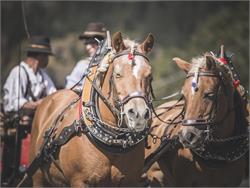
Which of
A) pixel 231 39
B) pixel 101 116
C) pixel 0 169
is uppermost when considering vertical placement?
pixel 231 39

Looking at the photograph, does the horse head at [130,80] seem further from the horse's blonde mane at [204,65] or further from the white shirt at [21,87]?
the white shirt at [21,87]

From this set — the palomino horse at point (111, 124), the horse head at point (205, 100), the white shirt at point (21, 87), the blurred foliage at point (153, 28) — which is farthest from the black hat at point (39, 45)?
the blurred foliage at point (153, 28)

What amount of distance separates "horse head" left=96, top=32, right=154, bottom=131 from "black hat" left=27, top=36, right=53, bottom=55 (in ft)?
7.31

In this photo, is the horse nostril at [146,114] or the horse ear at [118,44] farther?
the horse ear at [118,44]

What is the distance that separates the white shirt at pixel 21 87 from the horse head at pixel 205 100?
1943mm

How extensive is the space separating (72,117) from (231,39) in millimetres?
11928

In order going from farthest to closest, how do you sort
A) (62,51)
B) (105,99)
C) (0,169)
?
(62,51) → (0,169) → (105,99)

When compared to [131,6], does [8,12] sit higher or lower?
lower

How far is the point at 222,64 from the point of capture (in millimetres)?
5879

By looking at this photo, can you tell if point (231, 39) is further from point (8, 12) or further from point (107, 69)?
point (107, 69)

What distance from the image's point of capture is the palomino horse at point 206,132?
560cm

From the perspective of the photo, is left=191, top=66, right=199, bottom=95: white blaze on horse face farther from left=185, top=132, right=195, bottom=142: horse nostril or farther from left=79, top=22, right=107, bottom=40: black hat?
left=79, top=22, right=107, bottom=40: black hat

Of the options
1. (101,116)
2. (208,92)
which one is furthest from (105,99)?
(208,92)

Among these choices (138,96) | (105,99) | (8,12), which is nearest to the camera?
(138,96)
